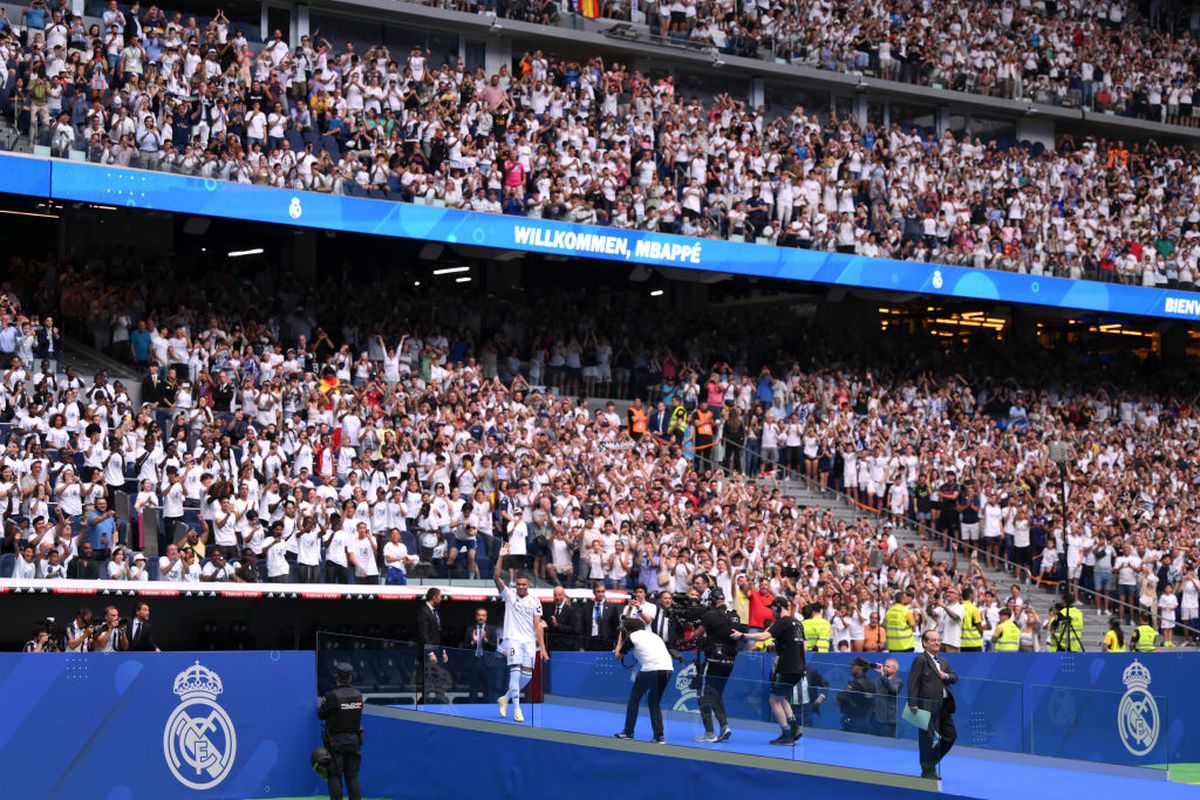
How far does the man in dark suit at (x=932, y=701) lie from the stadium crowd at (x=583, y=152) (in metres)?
17.7

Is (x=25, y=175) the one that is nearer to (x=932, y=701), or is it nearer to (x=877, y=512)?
(x=877, y=512)

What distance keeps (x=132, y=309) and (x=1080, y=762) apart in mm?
18175

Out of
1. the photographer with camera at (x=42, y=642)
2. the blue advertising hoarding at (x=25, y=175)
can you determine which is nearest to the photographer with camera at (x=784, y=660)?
the photographer with camera at (x=42, y=642)

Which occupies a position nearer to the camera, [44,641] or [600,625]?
[44,641]

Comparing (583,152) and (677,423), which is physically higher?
(583,152)

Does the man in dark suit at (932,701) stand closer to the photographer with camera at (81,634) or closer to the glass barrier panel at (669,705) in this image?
the glass barrier panel at (669,705)

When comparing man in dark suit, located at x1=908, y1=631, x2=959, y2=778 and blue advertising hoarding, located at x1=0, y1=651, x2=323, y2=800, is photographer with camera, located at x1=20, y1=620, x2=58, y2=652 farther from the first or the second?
man in dark suit, located at x1=908, y1=631, x2=959, y2=778

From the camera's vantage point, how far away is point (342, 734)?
1864cm

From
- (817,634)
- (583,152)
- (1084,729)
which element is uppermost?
(583,152)

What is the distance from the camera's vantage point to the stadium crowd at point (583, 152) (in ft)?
96.4

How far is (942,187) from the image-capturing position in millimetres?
40438

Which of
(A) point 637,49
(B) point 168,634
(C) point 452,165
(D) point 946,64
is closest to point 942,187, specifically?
(D) point 946,64

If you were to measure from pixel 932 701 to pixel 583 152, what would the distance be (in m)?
20.7

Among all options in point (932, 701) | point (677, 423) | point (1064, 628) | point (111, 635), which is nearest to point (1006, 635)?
point (1064, 628)
